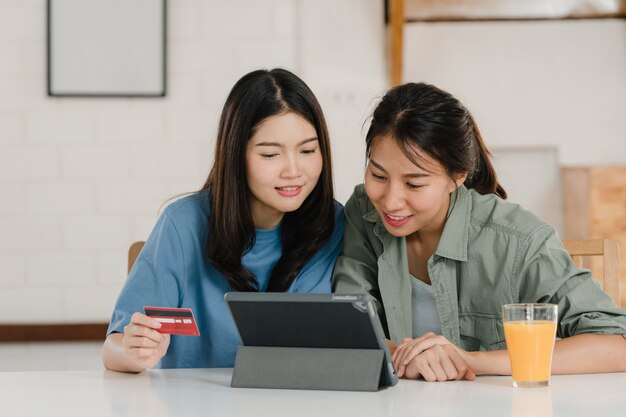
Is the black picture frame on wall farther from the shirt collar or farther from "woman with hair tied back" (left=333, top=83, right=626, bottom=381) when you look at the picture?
the shirt collar

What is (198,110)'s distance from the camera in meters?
3.80

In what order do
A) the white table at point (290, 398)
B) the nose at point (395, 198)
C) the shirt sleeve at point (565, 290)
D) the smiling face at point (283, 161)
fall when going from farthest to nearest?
the smiling face at point (283, 161)
the nose at point (395, 198)
the shirt sleeve at point (565, 290)
the white table at point (290, 398)

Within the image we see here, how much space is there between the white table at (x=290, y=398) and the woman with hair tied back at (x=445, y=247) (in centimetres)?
21

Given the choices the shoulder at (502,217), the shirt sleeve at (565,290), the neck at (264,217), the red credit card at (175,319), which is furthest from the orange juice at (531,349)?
the neck at (264,217)

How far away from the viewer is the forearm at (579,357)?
60.2 inches

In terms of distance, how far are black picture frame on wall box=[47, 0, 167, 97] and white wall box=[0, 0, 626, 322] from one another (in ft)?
0.15

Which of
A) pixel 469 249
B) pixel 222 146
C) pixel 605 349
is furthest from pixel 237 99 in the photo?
pixel 605 349

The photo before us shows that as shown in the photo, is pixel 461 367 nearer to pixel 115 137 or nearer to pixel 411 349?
pixel 411 349

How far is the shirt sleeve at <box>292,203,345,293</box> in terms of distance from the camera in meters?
1.92

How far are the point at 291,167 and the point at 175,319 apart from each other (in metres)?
0.47

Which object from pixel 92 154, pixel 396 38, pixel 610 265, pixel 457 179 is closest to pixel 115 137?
pixel 92 154

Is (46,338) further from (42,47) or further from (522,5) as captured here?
(522,5)

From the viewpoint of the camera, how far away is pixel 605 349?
61.8 inches

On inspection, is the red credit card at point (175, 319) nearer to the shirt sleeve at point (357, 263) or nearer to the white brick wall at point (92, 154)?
the shirt sleeve at point (357, 263)
